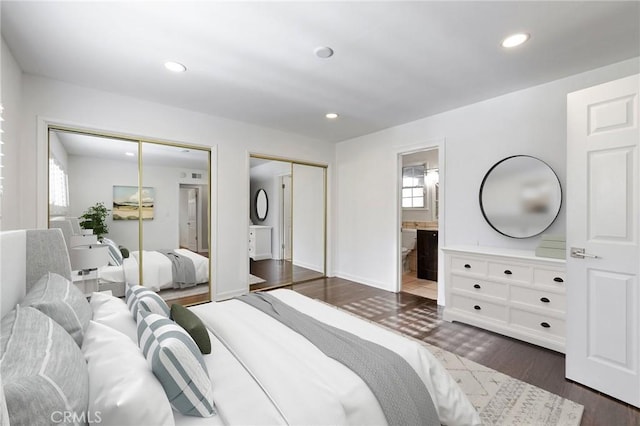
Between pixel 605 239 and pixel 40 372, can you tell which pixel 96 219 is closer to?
pixel 40 372

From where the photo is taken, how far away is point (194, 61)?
252 cm

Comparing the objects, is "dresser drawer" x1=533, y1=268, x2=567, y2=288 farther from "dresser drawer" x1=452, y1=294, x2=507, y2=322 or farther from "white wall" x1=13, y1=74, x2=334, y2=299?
"white wall" x1=13, y1=74, x2=334, y2=299

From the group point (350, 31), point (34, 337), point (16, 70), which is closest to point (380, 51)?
point (350, 31)

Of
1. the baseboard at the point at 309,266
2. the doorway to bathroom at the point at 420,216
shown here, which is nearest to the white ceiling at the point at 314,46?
the doorway to bathroom at the point at 420,216

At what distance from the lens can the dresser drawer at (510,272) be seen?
8.95 ft

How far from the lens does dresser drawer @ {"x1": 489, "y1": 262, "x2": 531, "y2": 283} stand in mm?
2729

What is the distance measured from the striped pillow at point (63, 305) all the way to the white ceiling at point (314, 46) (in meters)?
1.77

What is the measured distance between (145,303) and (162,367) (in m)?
0.63

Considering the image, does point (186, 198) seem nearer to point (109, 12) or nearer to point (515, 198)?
point (109, 12)

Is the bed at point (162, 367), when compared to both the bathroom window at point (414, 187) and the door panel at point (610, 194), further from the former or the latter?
the bathroom window at point (414, 187)

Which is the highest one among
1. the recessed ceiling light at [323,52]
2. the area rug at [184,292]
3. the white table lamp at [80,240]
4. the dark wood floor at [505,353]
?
the recessed ceiling light at [323,52]

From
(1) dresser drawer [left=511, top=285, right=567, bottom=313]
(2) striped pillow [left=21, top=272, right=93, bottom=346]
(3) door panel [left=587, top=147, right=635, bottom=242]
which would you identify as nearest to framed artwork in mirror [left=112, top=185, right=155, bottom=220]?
(2) striped pillow [left=21, top=272, right=93, bottom=346]

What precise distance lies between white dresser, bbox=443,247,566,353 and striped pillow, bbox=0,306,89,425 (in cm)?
324

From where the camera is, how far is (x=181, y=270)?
3770 mm
